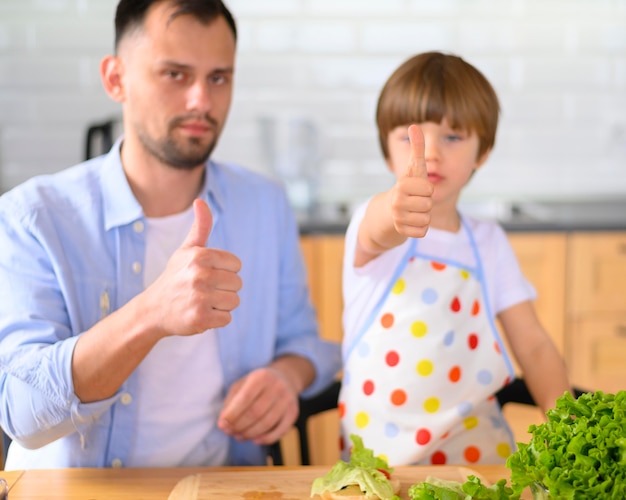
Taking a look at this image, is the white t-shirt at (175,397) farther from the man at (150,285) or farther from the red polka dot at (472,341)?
the red polka dot at (472,341)

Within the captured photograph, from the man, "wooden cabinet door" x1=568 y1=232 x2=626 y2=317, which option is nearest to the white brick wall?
"wooden cabinet door" x1=568 y1=232 x2=626 y2=317

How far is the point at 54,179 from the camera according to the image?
5.92ft

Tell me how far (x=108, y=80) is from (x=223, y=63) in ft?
0.85

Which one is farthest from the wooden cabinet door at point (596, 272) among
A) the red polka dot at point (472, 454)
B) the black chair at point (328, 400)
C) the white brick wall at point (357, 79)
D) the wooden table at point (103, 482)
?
the wooden table at point (103, 482)

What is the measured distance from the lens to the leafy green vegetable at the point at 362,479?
4.12 ft

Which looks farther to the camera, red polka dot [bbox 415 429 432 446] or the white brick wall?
the white brick wall

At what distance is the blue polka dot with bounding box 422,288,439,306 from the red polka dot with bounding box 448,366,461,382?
4.8 inches

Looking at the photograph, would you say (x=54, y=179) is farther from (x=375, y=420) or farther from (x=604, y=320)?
(x=604, y=320)

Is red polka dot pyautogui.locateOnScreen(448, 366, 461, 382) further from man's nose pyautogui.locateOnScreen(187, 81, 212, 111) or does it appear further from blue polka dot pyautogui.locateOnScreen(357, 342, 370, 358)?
man's nose pyautogui.locateOnScreen(187, 81, 212, 111)

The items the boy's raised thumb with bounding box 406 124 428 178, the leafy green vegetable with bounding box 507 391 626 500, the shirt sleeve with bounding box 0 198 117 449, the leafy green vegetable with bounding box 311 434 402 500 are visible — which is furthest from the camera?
the shirt sleeve with bounding box 0 198 117 449

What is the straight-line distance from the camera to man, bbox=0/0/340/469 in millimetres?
1526

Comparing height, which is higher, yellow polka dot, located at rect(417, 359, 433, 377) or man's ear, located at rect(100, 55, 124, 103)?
man's ear, located at rect(100, 55, 124, 103)

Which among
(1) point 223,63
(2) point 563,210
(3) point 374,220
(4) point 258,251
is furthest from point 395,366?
(2) point 563,210

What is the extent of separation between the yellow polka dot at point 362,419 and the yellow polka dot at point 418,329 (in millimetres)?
166
